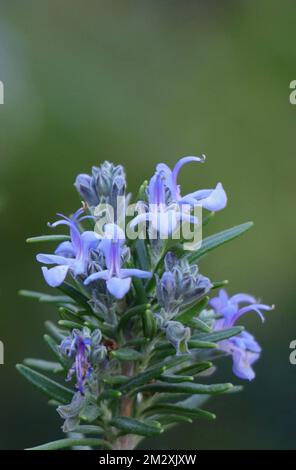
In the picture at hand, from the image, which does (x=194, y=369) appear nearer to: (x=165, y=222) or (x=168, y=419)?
(x=168, y=419)

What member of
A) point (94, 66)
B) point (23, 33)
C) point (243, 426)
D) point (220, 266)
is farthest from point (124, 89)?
point (243, 426)

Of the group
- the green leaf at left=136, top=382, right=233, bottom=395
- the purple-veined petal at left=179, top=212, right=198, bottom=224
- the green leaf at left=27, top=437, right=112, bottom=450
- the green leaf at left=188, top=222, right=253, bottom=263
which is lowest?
the green leaf at left=27, top=437, right=112, bottom=450

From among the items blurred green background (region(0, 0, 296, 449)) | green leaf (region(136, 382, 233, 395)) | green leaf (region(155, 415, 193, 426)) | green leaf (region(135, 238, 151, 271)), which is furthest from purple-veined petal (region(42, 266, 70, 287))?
blurred green background (region(0, 0, 296, 449))

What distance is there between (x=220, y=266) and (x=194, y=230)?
6.56ft

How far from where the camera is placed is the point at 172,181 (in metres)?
1.38

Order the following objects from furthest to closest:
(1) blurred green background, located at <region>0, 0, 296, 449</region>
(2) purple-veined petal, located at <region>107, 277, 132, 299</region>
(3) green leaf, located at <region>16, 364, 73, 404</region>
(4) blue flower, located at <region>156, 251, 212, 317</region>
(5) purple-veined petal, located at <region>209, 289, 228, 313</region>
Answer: (1) blurred green background, located at <region>0, 0, 296, 449</region>
(5) purple-veined petal, located at <region>209, 289, 228, 313</region>
(3) green leaf, located at <region>16, 364, 73, 404</region>
(4) blue flower, located at <region>156, 251, 212, 317</region>
(2) purple-veined petal, located at <region>107, 277, 132, 299</region>

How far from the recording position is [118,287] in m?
1.19

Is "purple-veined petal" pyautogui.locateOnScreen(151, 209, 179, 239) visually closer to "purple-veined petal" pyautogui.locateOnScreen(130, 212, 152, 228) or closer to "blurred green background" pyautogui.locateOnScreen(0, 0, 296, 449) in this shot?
"purple-veined petal" pyautogui.locateOnScreen(130, 212, 152, 228)

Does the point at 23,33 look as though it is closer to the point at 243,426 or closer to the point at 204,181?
the point at 204,181

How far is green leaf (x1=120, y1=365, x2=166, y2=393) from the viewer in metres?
1.33

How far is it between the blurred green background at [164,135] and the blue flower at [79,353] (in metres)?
1.72

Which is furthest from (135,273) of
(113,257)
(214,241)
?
(214,241)

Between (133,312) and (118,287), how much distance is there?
6.0 inches

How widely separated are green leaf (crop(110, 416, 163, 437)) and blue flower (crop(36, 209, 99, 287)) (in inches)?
12.1
